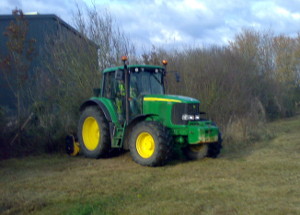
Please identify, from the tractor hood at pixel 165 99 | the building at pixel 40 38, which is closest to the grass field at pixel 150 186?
the tractor hood at pixel 165 99

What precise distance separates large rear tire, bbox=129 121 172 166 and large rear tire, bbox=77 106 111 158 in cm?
98

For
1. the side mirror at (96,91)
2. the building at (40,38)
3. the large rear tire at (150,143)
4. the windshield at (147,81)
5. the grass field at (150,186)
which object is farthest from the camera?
the building at (40,38)

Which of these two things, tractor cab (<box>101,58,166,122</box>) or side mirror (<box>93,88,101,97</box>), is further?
side mirror (<box>93,88,101,97</box>)

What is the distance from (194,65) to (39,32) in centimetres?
634

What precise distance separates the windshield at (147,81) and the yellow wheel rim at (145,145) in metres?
1.10

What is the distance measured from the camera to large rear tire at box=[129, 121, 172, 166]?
7.98m

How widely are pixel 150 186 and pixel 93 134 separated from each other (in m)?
3.74

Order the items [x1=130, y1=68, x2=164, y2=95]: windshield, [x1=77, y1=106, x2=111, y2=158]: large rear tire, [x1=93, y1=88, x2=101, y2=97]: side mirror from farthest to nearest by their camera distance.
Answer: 1. [x1=93, y1=88, x2=101, y2=97]: side mirror
2. [x1=77, y1=106, x2=111, y2=158]: large rear tire
3. [x1=130, y1=68, x2=164, y2=95]: windshield

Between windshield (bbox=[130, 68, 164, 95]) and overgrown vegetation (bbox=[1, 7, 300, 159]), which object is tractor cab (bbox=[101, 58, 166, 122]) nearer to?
windshield (bbox=[130, 68, 164, 95])

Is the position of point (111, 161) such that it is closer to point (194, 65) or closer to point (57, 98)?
point (57, 98)

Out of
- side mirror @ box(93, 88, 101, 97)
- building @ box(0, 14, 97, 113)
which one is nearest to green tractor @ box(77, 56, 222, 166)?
side mirror @ box(93, 88, 101, 97)

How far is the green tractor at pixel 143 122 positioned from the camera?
8195 millimetres

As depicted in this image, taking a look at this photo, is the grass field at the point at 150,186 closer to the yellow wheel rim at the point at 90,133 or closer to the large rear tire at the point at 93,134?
the large rear tire at the point at 93,134

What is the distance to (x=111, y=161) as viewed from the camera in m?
9.13
